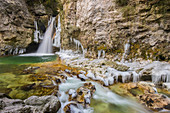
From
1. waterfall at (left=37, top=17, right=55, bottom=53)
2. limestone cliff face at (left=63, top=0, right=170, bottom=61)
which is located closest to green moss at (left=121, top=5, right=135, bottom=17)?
limestone cliff face at (left=63, top=0, right=170, bottom=61)

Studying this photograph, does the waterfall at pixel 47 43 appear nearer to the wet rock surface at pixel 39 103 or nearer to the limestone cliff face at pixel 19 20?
the limestone cliff face at pixel 19 20

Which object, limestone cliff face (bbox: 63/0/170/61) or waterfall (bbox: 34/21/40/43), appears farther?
waterfall (bbox: 34/21/40/43)

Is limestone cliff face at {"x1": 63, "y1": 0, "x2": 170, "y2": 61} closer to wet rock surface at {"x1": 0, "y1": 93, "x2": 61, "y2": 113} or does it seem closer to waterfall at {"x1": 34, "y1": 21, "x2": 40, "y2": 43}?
wet rock surface at {"x1": 0, "y1": 93, "x2": 61, "y2": 113}

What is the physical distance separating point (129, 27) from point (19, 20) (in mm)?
20801

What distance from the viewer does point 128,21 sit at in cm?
757

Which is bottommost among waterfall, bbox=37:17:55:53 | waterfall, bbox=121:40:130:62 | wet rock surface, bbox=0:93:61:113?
wet rock surface, bbox=0:93:61:113

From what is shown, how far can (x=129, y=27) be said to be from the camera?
7582 millimetres

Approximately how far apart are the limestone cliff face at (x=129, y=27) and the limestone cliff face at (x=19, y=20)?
15.1 m

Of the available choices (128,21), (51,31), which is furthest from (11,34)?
(128,21)

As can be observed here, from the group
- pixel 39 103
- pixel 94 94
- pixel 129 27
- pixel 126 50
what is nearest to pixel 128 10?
pixel 129 27

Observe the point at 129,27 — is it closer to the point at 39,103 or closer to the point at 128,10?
the point at 128,10

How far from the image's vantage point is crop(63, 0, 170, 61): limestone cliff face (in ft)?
21.5

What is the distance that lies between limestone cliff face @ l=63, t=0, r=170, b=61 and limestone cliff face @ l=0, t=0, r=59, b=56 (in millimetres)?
15105

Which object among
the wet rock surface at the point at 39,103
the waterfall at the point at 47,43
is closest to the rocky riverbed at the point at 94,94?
the wet rock surface at the point at 39,103
